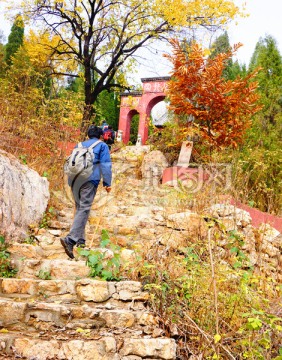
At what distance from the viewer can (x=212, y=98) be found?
349 inches

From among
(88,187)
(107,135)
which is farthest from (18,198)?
(107,135)

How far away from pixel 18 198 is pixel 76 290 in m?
1.97

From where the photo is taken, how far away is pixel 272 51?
1156 cm

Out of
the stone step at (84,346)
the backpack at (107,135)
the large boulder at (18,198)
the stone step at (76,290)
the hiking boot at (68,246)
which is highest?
the backpack at (107,135)

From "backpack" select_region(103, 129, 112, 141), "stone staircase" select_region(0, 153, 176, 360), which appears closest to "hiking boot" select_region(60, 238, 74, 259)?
"stone staircase" select_region(0, 153, 176, 360)

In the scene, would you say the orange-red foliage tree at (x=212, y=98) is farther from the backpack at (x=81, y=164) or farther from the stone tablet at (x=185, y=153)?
the backpack at (x=81, y=164)

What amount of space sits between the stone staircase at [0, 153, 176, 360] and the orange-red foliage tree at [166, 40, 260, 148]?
4.76 m

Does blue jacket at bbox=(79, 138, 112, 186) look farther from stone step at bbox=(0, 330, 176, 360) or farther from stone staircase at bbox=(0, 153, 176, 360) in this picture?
stone step at bbox=(0, 330, 176, 360)

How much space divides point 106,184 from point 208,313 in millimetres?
2265

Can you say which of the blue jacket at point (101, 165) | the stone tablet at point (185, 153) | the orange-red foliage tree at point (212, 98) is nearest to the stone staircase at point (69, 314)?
the blue jacket at point (101, 165)

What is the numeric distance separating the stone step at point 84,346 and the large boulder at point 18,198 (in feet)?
6.72

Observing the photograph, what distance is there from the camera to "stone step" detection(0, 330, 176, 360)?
2.86 meters

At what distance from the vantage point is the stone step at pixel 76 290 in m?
3.73

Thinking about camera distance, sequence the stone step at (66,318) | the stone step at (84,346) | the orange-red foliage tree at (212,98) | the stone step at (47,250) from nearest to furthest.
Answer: the stone step at (84,346) → the stone step at (66,318) → the stone step at (47,250) → the orange-red foliage tree at (212,98)
